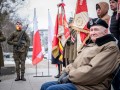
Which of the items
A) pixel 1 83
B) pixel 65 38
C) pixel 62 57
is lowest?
pixel 1 83

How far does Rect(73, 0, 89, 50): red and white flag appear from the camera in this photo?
23.6 ft

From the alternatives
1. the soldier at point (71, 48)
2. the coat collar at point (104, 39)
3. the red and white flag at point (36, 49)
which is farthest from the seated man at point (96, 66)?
the red and white flag at point (36, 49)

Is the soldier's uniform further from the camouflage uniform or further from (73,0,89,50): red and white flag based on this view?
(73,0,89,50): red and white flag

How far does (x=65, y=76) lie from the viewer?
4754 millimetres

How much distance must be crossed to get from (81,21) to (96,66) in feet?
10.0

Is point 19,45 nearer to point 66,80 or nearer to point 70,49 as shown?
point 70,49

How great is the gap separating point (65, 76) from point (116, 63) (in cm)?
75

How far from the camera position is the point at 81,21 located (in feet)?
23.8

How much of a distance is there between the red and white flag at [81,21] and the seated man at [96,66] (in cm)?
251

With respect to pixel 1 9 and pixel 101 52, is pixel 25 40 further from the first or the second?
pixel 1 9

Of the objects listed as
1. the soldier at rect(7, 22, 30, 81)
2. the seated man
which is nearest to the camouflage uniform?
the soldier at rect(7, 22, 30, 81)

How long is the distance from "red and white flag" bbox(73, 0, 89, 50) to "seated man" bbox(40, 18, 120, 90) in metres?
2.51

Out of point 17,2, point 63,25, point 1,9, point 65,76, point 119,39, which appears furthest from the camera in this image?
point 17,2

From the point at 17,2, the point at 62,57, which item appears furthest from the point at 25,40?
the point at 17,2
